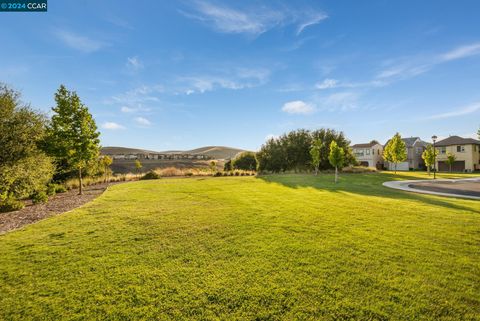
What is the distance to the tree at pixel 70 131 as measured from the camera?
43.8ft

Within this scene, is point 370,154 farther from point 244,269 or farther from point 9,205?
point 9,205

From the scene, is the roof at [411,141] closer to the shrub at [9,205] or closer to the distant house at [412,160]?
the distant house at [412,160]

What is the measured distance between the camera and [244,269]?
3977 mm

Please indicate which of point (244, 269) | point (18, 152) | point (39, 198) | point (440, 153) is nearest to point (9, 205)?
point (39, 198)

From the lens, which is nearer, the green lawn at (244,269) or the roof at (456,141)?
the green lawn at (244,269)

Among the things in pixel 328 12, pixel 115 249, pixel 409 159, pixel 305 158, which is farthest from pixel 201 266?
pixel 409 159

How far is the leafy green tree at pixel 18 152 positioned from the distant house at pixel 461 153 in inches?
2345

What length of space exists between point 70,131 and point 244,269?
49.1 feet

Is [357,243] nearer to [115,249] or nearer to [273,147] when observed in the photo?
[115,249]

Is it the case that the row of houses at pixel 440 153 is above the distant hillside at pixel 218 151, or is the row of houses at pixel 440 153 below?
below

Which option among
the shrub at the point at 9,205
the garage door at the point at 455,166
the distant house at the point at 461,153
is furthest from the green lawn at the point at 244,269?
the garage door at the point at 455,166

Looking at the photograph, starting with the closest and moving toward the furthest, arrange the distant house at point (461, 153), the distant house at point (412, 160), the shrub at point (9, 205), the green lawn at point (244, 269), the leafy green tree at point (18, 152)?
the green lawn at point (244, 269) < the shrub at point (9, 205) < the leafy green tree at point (18, 152) < the distant house at point (461, 153) < the distant house at point (412, 160)

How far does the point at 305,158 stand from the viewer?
35.3 metres

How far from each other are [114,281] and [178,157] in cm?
6390
